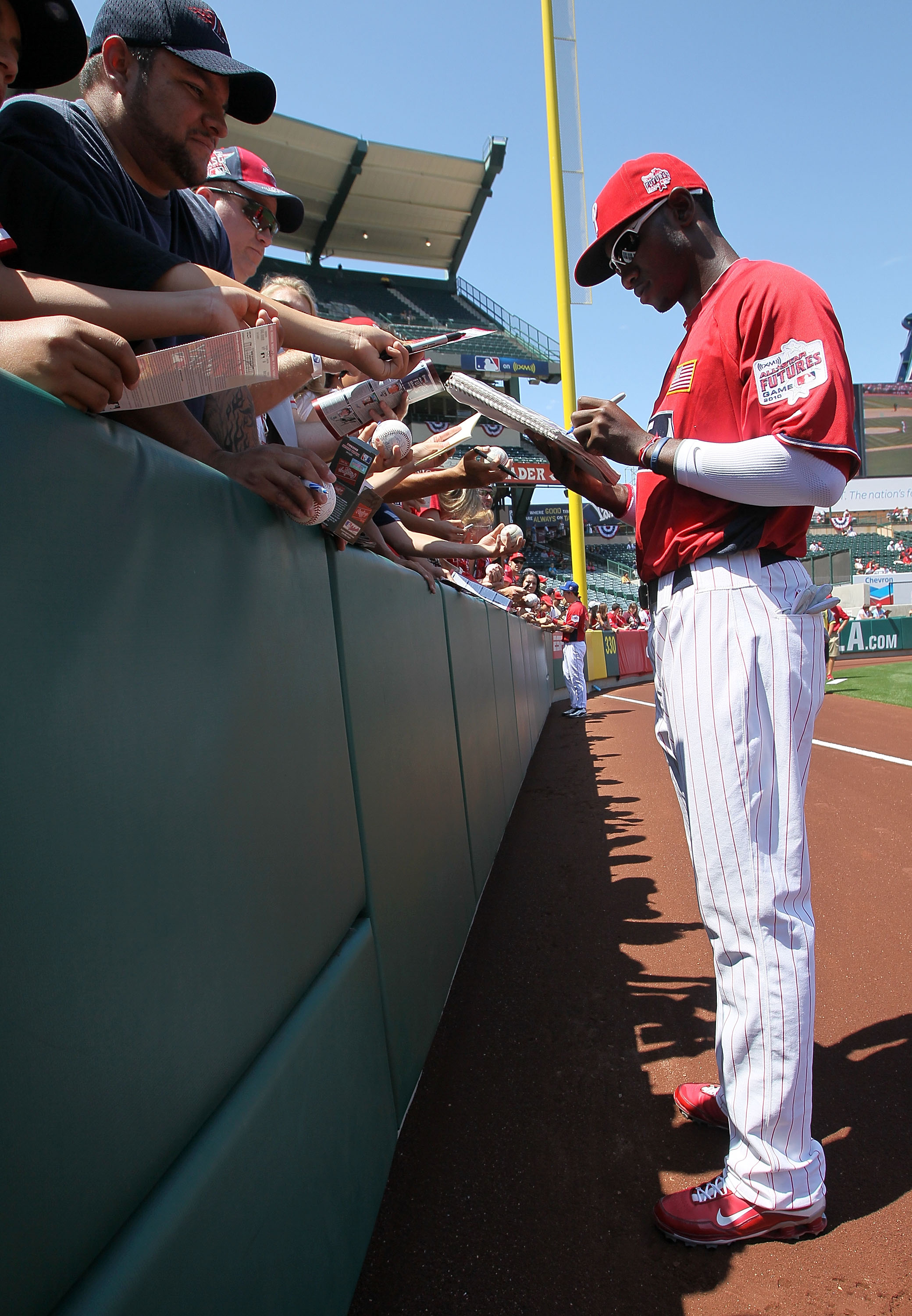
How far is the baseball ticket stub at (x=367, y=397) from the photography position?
177 centimetres

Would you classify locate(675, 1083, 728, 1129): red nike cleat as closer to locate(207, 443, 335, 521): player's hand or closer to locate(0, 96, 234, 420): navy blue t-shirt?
locate(207, 443, 335, 521): player's hand

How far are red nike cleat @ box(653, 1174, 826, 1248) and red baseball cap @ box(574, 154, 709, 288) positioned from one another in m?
2.00

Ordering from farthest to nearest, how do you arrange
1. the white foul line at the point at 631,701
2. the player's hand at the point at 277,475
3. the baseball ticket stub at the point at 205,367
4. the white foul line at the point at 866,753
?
the white foul line at the point at 631,701 → the white foul line at the point at 866,753 → the player's hand at the point at 277,475 → the baseball ticket stub at the point at 205,367

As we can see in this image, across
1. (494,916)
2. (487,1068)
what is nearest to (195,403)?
(487,1068)

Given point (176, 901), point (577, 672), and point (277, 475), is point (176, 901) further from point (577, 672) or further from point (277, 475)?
point (577, 672)

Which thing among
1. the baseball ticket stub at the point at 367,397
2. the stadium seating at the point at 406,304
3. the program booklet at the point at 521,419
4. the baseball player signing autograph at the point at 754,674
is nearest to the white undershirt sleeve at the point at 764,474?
the baseball player signing autograph at the point at 754,674

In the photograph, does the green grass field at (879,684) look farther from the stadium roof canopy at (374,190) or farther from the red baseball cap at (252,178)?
the stadium roof canopy at (374,190)

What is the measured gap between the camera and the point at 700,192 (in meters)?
1.64

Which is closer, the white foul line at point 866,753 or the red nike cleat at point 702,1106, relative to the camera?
the red nike cleat at point 702,1106

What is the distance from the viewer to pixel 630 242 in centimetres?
168

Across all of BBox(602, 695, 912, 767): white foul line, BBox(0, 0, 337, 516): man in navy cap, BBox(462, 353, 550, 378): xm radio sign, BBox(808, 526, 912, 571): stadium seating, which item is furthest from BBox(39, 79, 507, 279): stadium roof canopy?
BBox(0, 0, 337, 516): man in navy cap

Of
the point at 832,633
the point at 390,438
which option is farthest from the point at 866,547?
the point at 390,438

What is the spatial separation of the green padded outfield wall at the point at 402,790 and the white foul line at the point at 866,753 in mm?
4067

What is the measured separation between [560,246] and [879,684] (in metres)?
9.94
